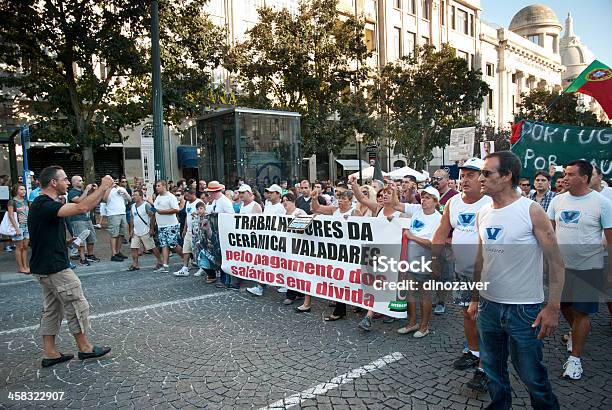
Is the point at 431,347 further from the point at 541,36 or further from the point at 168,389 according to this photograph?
the point at 541,36

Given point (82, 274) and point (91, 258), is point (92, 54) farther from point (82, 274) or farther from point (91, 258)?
point (82, 274)

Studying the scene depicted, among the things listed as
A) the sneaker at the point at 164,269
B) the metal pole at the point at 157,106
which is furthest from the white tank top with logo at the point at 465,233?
the metal pole at the point at 157,106

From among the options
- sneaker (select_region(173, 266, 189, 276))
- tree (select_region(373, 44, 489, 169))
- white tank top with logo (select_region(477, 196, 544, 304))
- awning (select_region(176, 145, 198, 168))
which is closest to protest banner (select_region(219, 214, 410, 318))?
sneaker (select_region(173, 266, 189, 276))

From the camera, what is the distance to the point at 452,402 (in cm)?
351

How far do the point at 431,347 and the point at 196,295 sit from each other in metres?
3.78

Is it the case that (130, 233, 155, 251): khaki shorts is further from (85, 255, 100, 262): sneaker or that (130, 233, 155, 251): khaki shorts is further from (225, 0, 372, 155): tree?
(225, 0, 372, 155): tree

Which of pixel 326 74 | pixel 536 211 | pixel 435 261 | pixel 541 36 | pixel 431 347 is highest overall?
pixel 541 36

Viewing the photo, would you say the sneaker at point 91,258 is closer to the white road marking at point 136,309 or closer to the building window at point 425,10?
the white road marking at point 136,309

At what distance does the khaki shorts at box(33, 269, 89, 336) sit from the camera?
14.5 feet

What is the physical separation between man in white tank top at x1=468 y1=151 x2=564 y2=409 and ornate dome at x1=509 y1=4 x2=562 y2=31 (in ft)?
254

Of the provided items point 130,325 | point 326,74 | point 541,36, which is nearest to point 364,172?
point 326,74

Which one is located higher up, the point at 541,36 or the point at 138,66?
the point at 541,36

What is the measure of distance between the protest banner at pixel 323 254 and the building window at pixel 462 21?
44971 mm

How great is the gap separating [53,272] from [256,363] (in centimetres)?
218
